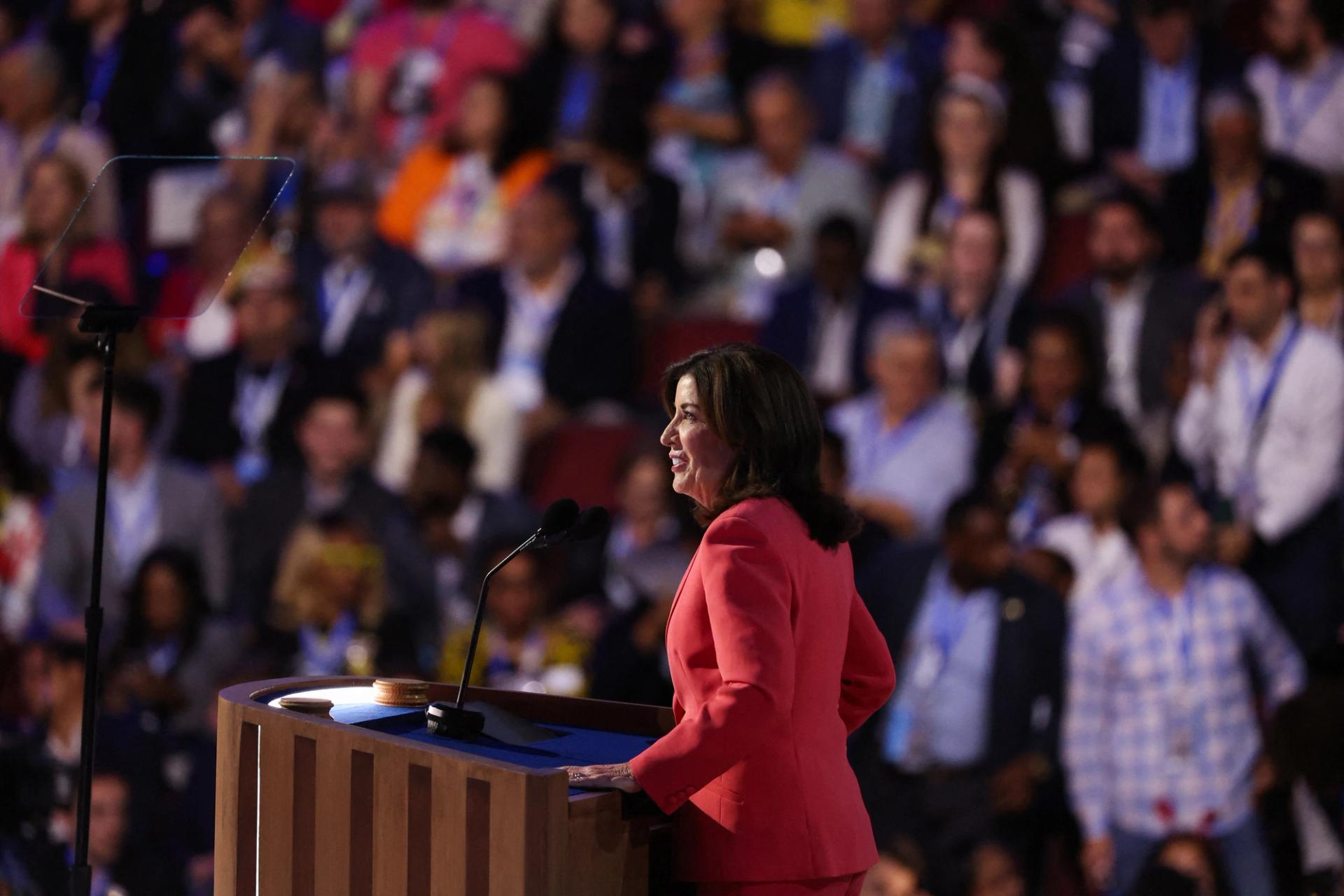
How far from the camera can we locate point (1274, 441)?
490 cm

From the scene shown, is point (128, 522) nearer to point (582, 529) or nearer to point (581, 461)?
point (581, 461)

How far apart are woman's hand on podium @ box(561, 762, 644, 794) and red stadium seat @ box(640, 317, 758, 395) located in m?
4.05

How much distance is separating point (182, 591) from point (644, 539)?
202cm

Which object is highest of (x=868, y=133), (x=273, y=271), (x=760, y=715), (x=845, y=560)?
(x=868, y=133)

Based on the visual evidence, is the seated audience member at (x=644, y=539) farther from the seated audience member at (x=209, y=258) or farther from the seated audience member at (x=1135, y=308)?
the seated audience member at (x=209, y=258)

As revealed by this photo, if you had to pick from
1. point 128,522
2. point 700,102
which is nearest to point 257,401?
point 128,522

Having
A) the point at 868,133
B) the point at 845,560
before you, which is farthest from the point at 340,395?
the point at 845,560

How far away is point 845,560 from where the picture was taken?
1.97 m

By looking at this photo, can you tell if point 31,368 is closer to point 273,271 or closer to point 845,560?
point 273,271

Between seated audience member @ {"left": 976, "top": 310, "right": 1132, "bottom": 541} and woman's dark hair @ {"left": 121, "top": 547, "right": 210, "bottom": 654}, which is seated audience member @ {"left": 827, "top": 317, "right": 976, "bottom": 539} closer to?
seated audience member @ {"left": 976, "top": 310, "right": 1132, "bottom": 541}

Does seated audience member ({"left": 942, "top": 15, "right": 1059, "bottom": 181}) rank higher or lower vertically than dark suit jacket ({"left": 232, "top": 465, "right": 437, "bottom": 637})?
higher

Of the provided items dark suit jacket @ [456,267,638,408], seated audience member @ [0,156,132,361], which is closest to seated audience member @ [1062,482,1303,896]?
dark suit jacket @ [456,267,638,408]

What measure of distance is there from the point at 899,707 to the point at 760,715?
3493 mm

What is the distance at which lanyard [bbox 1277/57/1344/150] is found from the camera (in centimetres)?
514
